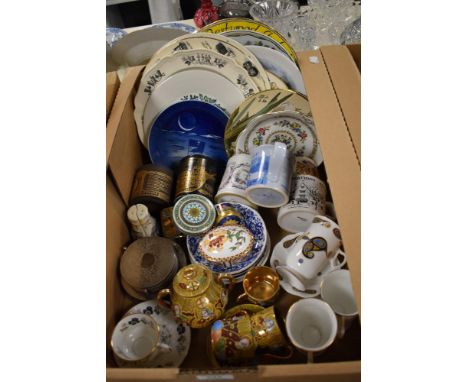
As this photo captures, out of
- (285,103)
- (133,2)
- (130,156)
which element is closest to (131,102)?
(130,156)

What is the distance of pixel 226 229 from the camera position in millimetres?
968

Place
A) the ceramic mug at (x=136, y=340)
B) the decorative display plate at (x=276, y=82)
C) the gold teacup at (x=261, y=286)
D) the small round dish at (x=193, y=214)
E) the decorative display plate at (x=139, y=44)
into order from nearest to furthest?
1. the ceramic mug at (x=136, y=340)
2. the gold teacup at (x=261, y=286)
3. the small round dish at (x=193, y=214)
4. the decorative display plate at (x=276, y=82)
5. the decorative display plate at (x=139, y=44)

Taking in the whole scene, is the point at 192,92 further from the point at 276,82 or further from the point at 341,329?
the point at 341,329

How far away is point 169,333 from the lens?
83cm

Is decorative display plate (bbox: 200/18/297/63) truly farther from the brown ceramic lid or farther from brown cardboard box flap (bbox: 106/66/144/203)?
the brown ceramic lid

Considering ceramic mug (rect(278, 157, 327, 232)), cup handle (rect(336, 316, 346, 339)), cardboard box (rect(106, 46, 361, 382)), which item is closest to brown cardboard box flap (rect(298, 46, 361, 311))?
cardboard box (rect(106, 46, 361, 382))

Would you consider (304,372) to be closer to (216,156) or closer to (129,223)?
(129,223)

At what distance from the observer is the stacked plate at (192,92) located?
41.7 inches

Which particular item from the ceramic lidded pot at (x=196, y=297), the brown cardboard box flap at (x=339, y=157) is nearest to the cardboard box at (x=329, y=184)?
the brown cardboard box flap at (x=339, y=157)

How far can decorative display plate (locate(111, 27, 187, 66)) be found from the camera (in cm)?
129

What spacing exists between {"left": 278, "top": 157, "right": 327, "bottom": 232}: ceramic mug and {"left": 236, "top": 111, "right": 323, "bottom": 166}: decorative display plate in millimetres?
64

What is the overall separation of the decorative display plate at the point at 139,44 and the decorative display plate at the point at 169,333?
35.6 inches

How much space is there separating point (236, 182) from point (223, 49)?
0.40 meters

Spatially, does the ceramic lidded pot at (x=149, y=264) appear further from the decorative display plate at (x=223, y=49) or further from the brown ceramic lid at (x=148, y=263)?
the decorative display plate at (x=223, y=49)
